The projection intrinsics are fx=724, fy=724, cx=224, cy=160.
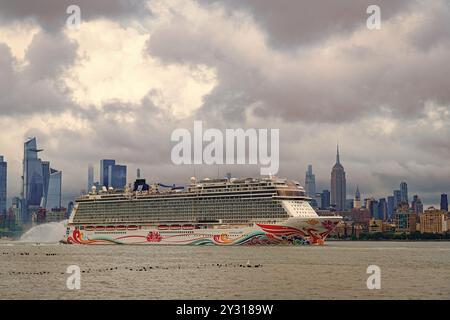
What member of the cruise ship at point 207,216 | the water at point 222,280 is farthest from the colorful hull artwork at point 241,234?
the water at point 222,280

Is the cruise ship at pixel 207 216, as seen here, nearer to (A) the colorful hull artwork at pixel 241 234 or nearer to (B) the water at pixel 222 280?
(A) the colorful hull artwork at pixel 241 234

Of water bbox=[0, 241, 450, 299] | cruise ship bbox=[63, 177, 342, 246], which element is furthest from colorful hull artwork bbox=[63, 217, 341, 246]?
water bbox=[0, 241, 450, 299]

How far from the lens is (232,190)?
144 m

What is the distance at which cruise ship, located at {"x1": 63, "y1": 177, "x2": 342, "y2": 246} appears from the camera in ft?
434

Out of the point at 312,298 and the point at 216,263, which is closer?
the point at 312,298

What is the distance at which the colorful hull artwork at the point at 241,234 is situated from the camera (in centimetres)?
13075

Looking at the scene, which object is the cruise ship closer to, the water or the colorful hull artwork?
the colorful hull artwork

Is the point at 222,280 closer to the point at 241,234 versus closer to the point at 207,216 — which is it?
the point at 241,234

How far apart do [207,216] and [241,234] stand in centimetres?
1164

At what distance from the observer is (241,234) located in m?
135
